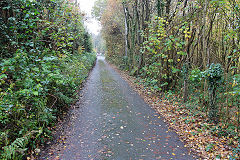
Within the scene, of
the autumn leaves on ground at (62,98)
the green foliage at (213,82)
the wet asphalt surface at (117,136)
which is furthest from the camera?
the green foliage at (213,82)

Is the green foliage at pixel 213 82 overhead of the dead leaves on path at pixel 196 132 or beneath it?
overhead

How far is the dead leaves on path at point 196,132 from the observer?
384cm

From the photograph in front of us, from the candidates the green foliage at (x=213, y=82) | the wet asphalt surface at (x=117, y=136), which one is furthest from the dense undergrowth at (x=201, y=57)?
the wet asphalt surface at (x=117, y=136)

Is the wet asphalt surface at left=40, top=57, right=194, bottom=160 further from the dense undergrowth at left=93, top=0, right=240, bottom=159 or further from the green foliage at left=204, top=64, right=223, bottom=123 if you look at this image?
the green foliage at left=204, top=64, right=223, bottom=123

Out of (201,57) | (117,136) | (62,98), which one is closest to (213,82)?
(117,136)

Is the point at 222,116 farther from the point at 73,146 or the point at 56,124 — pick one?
the point at 56,124

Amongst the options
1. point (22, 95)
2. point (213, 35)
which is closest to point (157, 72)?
point (213, 35)

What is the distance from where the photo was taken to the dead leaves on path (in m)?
3.84

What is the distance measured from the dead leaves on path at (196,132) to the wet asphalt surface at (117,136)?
29 cm

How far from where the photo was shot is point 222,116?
16.5ft

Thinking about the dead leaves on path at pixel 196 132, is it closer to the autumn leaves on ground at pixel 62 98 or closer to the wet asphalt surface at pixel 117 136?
the autumn leaves on ground at pixel 62 98

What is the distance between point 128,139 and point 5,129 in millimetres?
3031

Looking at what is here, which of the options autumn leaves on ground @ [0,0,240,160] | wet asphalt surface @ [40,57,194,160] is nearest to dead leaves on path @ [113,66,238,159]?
autumn leaves on ground @ [0,0,240,160]

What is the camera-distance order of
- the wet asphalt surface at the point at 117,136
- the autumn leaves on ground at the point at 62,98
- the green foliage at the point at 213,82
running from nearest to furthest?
the autumn leaves on ground at the point at 62,98, the wet asphalt surface at the point at 117,136, the green foliage at the point at 213,82
